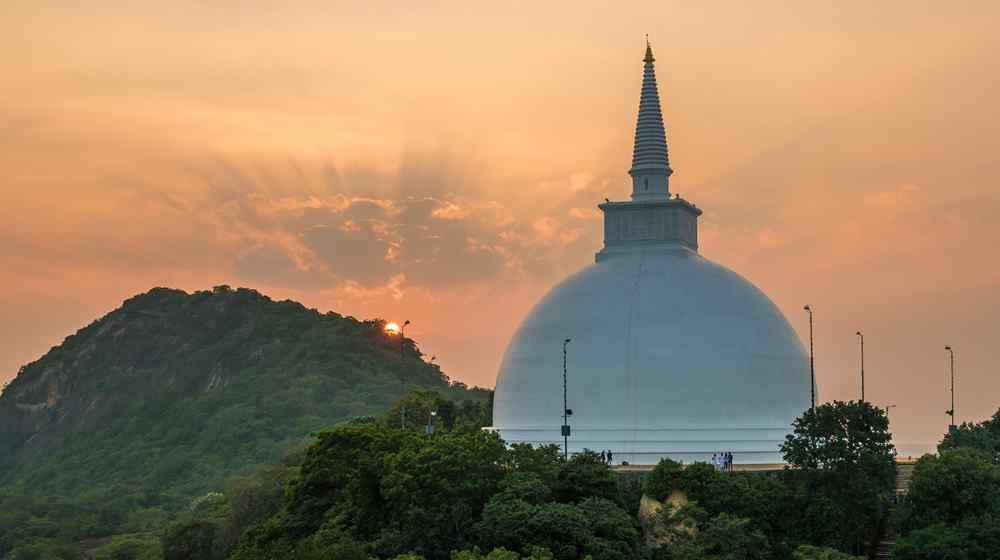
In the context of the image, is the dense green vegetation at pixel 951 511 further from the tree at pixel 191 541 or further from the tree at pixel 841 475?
the tree at pixel 191 541

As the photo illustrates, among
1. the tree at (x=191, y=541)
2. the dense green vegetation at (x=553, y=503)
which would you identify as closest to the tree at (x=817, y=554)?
the dense green vegetation at (x=553, y=503)

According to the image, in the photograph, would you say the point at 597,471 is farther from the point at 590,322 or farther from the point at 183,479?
the point at 183,479

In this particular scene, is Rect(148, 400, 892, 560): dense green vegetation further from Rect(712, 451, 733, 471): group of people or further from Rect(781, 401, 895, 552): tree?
Rect(712, 451, 733, 471): group of people

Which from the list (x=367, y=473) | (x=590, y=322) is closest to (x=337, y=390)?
(x=590, y=322)

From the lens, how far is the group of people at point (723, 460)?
8319 cm

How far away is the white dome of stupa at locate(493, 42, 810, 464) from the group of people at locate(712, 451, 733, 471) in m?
0.83

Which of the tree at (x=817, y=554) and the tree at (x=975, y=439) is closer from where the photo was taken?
the tree at (x=817, y=554)

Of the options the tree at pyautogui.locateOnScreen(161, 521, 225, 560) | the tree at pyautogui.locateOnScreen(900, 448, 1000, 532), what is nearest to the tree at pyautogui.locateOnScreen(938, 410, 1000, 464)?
the tree at pyautogui.locateOnScreen(900, 448, 1000, 532)

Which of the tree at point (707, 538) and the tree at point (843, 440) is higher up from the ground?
the tree at point (843, 440)

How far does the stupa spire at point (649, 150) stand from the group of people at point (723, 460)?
17295 millimetres

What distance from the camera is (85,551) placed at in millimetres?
129250

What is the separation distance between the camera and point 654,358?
88312 millimetres

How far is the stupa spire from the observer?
96438mm

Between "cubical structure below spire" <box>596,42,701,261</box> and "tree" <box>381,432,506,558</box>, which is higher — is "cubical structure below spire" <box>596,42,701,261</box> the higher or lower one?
the higher one
